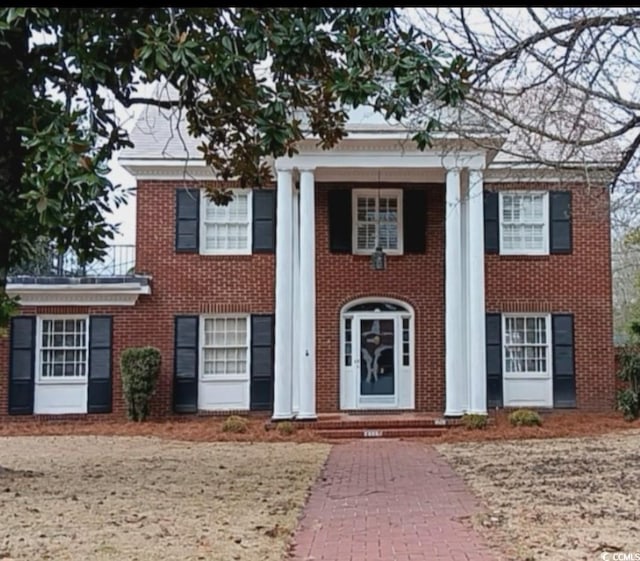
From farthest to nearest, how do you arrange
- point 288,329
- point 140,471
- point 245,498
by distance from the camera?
point 288,329 < point 140,471 < point 245,498

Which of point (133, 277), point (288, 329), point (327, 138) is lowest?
point (288, 329)

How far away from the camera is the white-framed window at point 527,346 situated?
1727 cm

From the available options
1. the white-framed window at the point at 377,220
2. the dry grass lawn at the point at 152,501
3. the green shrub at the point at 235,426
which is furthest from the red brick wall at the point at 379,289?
the dry grass lawn at the point at 152,501

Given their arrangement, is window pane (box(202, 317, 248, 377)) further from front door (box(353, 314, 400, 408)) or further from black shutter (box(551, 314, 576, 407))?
black shutter (box(551, 314, 576, 407))

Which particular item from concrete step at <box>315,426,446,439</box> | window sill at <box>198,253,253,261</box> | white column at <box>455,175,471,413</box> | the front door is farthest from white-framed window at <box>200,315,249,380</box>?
white column at <box>455,175,471,413</box>

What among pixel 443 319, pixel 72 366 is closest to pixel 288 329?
pixel 443 319

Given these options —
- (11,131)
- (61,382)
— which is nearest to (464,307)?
(61,382)

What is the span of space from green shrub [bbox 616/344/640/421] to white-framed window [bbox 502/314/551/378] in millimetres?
1571

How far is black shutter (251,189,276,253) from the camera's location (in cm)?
1712

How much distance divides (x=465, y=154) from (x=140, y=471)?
8678mm

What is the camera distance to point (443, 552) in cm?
554

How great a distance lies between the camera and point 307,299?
14969 mm

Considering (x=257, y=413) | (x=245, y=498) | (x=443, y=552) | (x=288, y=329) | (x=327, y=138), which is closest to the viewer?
(x=443, y=552)

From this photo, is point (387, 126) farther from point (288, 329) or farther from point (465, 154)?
point (288, 329)
